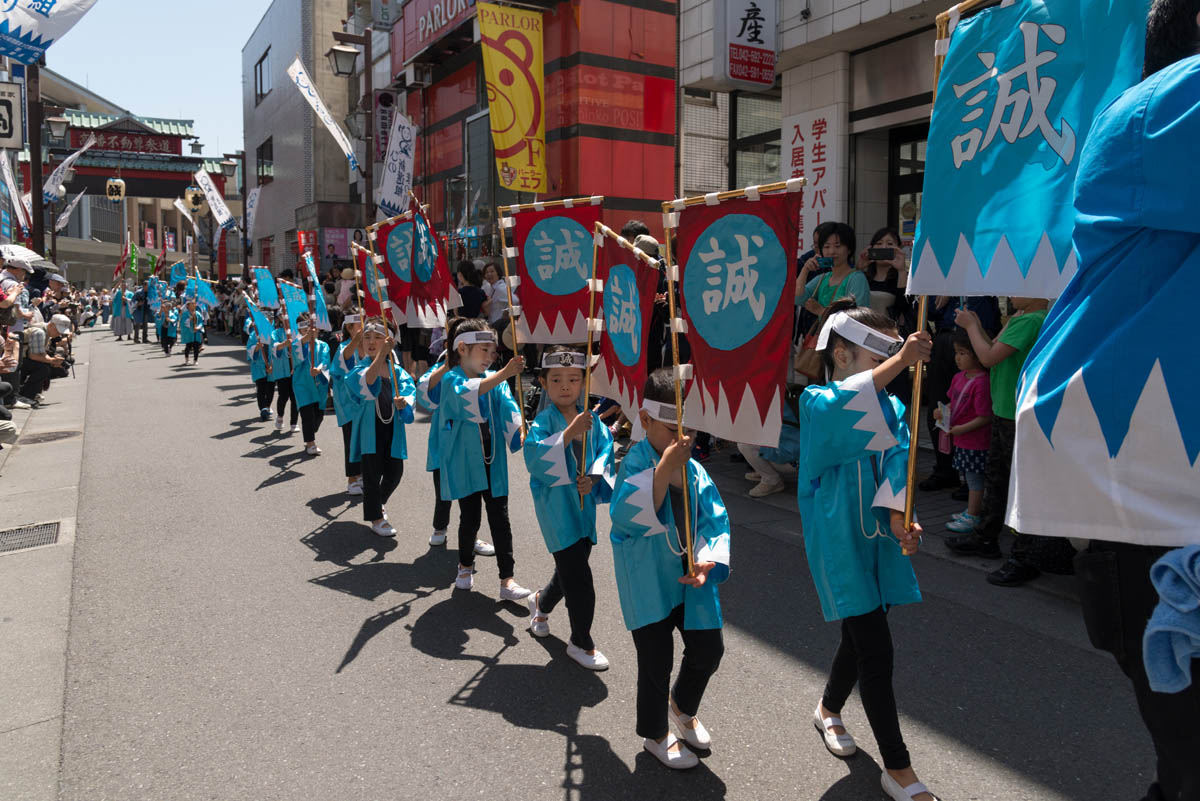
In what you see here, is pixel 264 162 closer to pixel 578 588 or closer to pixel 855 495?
pixel 578 588

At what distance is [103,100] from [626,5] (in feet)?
234

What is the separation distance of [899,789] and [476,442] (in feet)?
9.76

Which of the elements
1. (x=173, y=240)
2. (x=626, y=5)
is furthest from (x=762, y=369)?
(x=173, y=240)

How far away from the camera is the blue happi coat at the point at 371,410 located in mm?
6816

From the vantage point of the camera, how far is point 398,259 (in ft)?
23.0

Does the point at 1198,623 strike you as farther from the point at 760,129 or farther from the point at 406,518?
the point at 760,129

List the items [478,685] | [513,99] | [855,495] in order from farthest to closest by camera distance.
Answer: [513,99]
[478,685]
[855,495]

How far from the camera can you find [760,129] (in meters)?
13.9

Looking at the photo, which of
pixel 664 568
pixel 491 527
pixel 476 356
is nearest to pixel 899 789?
pixel 664 568

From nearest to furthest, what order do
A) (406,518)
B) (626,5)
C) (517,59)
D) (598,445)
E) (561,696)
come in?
(561,696) → (598,445) → (406,518) → (517,59) → (626,5)

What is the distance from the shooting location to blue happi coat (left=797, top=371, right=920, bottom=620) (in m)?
3.05

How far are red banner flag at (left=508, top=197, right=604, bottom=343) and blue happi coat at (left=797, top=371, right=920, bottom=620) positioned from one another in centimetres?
200

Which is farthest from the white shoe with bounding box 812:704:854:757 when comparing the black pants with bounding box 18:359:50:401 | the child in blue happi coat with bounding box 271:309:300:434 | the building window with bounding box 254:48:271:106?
the building window with bounding box 254:48:271:106

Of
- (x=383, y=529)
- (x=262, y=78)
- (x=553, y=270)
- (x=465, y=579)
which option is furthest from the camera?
(x=262, y=78)
